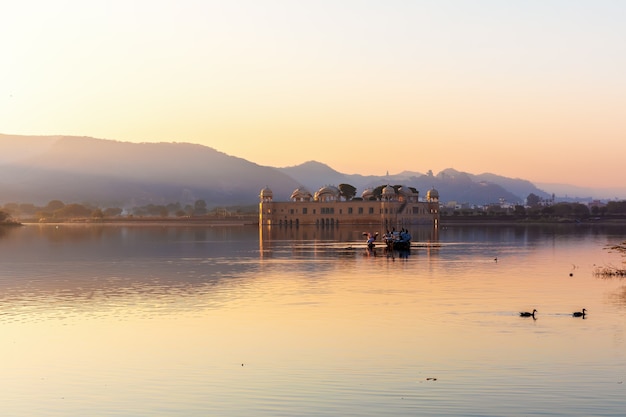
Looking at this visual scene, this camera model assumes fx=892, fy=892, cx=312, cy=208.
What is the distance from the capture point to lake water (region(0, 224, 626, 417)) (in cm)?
2527

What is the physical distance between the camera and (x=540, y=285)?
195 feet

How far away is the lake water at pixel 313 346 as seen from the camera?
82.9ft

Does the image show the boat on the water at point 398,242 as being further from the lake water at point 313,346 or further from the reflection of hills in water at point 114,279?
the lake water at point 313,346

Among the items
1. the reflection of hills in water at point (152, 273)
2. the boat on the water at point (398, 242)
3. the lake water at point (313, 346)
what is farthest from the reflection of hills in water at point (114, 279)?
the boat on the water at point (398, 242)

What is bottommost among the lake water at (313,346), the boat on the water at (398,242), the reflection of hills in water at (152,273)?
the lake water at (313,346)

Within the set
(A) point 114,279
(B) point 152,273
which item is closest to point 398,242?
(B) point 152,273

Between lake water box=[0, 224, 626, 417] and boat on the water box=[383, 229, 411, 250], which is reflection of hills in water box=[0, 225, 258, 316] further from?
boat on the water box=[383, 229, 411, 250]

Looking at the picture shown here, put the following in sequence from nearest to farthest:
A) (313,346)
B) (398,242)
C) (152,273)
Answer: (313,346), (152,273), (398,242)

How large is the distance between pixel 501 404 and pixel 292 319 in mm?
18698

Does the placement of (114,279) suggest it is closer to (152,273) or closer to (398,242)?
(152,273)

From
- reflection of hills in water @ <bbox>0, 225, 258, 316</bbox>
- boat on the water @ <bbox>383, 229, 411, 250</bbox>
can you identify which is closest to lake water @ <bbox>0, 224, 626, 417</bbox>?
reflection of hills in water @ <bbox>0, 225, 258, 316</bbox>

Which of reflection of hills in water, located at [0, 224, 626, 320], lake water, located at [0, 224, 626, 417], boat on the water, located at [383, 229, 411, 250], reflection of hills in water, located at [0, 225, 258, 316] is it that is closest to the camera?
lake water, located at [0, 224, 626, 417]

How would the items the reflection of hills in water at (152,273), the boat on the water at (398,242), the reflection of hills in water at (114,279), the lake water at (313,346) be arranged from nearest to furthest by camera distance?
the lake water at (313,346), the reflection of hills in water at (152,273), the reflection of hills in water at (114,279), the boat on the water at (398,242)

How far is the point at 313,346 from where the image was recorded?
34.3m
